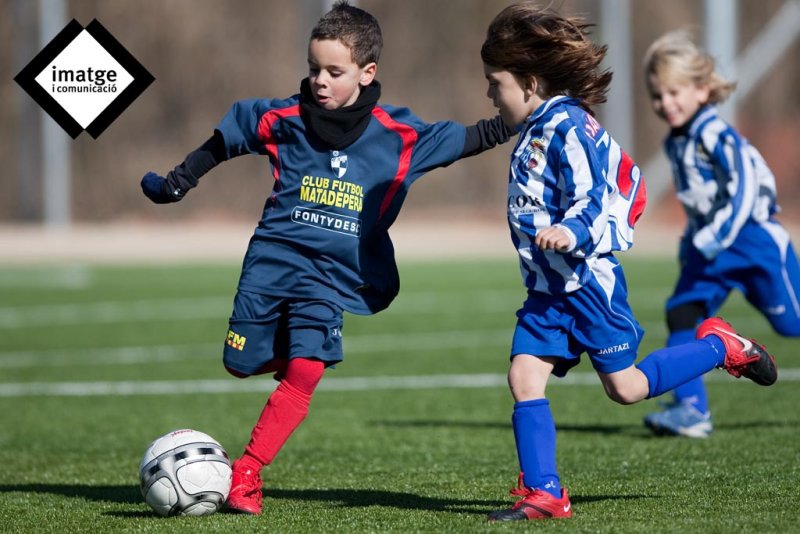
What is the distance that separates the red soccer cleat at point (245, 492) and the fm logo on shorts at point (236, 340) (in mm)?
436

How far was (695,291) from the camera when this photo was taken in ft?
21.0

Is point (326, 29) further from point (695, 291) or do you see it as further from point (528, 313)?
point (695, 291)

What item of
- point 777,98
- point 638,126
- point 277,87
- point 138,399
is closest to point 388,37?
point 277,87

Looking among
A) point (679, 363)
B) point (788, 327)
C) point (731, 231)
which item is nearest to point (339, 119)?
point (679, 363)

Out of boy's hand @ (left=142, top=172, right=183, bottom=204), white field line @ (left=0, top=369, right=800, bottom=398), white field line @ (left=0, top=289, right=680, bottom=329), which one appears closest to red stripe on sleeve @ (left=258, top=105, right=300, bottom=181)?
boy's hand @ (left=142, top=172, right=183, bottom=204)

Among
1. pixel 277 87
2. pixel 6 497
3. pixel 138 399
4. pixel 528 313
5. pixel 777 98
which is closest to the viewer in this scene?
pixel 528 313

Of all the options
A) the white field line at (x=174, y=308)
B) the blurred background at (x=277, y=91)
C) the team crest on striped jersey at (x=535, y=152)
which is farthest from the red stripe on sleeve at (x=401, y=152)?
the blurred background at (x=277, y=91)

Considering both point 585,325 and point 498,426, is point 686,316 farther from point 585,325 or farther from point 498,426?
point 585,325

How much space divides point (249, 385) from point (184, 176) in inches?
173

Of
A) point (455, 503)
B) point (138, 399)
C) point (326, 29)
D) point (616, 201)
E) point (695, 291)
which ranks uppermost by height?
point (326, 29)

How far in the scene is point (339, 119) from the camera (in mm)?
4633

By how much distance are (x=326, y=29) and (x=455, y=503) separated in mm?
1779

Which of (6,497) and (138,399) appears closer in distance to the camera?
(6,497)

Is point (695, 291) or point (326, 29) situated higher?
point (326, 29)
